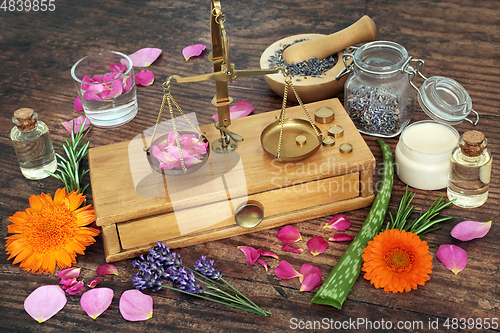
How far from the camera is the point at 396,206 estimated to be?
3.34 ft

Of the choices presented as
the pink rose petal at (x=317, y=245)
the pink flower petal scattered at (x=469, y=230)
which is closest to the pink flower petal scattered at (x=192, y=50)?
the pink rose petal at (x=317, y=245)

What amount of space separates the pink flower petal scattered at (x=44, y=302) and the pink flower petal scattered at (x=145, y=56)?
0.78 metres

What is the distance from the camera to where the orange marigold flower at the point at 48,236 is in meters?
0.94

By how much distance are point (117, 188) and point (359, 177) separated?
0.50m

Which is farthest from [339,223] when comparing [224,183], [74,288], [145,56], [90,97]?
[145,56]

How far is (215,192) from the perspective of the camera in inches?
36.9

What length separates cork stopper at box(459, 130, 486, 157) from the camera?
91 cm

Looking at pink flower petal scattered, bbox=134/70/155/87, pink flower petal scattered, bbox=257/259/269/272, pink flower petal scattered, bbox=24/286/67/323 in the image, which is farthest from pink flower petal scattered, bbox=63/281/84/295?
pink flower petal scattered, bbox=134/70/155/87

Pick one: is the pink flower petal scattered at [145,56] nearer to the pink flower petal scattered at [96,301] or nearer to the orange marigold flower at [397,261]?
the pink flower petal scattered at [96,301]

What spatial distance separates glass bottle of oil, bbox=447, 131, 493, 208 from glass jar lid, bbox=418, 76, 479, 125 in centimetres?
19

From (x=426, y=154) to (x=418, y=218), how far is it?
13 cm

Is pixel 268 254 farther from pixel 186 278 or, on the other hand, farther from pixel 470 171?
pixel 470 171

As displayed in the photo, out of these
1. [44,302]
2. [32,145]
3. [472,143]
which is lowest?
[44,302]

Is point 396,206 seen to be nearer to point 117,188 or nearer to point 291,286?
point 291,286
